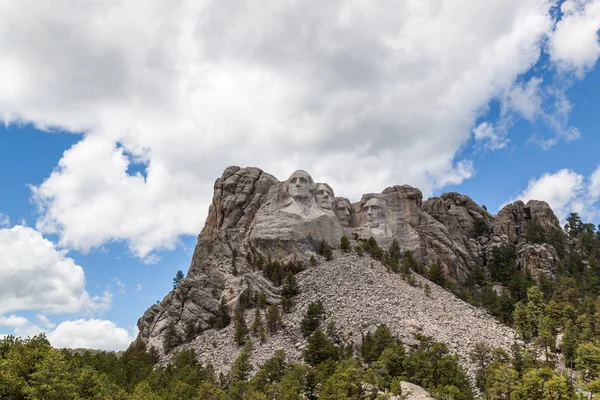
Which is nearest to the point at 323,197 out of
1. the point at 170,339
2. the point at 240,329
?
the point at 240,329

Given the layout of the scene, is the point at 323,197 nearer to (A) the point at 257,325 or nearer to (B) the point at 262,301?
(B) the point at 262,301

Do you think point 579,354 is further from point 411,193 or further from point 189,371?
point 411,193

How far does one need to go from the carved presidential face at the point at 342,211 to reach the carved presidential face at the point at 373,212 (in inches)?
147

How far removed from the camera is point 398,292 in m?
81.2

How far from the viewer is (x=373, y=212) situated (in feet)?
348

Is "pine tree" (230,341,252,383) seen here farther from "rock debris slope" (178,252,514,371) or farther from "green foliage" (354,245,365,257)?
"green foliage" (354,245,365,257)

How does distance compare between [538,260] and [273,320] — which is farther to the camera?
[538,260]

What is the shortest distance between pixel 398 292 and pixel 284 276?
55.6ft

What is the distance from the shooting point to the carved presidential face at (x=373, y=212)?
10494 centimetres

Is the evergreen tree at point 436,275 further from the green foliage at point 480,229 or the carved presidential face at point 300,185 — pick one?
the green foliage at point 480,229

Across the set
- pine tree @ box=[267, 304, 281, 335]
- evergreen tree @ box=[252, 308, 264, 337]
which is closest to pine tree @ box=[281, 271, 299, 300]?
pine tree @ box=[267, 304, 281, 335]

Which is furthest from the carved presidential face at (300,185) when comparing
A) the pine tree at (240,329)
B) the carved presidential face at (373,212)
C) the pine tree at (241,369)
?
the pine tree at (241,369)

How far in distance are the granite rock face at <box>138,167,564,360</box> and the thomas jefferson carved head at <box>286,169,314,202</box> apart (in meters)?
0.18

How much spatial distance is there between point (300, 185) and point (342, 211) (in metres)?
11.8
